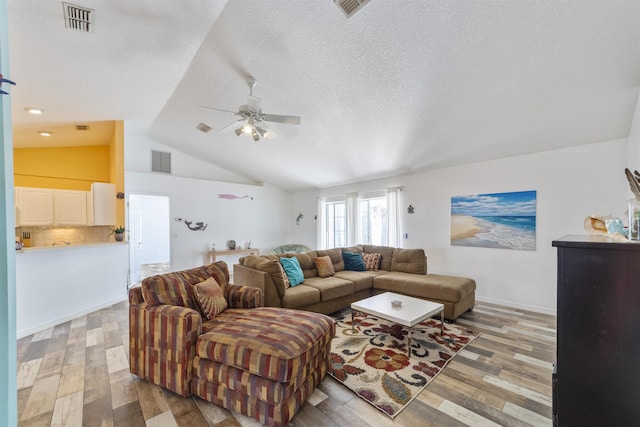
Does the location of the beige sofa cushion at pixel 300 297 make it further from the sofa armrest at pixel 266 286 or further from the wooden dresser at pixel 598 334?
the wooden dresser at pixel 598 334

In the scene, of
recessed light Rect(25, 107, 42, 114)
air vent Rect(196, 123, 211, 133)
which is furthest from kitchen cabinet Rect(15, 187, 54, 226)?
air vent Rect(196, 123, 211, 133)

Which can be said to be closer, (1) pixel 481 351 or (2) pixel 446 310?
(1) pixel 481 351

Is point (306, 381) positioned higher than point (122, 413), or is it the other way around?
point (306, 381)

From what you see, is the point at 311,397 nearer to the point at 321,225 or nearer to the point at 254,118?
the point at 254,118

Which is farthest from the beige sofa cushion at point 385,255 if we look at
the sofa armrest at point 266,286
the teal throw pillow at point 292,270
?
the sofa armrest at point 266,286

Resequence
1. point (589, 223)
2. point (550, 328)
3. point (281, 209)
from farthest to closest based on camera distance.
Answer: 1. point (281, 209)
2. point (550, 328)
3. point (589, 223)

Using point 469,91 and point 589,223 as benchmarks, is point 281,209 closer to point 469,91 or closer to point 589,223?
point 469,91

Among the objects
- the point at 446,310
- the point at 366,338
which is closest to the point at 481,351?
the point at 446,310

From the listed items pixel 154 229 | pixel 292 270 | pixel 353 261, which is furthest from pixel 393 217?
pixel 154 229

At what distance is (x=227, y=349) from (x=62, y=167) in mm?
5793

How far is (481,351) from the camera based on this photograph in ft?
8.62

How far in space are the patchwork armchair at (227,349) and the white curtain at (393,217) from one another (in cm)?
345

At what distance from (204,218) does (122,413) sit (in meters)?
5.06

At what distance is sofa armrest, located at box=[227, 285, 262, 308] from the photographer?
2.58m
